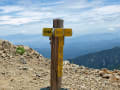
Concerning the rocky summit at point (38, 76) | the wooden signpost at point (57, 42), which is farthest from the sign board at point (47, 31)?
the rocky summit at point (38, 76)

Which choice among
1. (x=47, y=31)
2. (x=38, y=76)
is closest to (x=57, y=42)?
(x=47, y=31)

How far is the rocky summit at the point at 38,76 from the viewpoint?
37.3ft

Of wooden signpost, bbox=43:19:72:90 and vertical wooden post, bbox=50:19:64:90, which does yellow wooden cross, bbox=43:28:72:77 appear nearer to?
wooden signpost, bbox=43:19:72:90

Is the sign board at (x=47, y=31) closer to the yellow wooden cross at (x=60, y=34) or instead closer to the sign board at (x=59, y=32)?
the yellow wooden cross at (x=60, y=34)

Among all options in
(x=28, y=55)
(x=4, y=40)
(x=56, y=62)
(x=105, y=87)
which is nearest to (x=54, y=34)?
(x=56, y=62)

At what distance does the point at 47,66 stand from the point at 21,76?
3413mm

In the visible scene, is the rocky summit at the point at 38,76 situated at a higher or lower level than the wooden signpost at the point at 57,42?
lower

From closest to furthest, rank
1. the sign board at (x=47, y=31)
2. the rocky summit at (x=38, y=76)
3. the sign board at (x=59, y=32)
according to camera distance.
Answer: the sign board at (x=59, y=32), the sign board at (x=47, y=31), the rocky summit at (x=38, y=76)

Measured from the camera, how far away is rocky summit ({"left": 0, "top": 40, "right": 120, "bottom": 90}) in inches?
448

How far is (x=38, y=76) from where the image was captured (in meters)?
12.7

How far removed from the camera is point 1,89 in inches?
427

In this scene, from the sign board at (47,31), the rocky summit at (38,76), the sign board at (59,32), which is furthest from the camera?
the rocky summit at (38,76)

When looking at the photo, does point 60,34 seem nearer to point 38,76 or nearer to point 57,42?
point 57,42

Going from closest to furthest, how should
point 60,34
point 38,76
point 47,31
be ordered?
point 60,34 → point 47,31 → point 38,76
